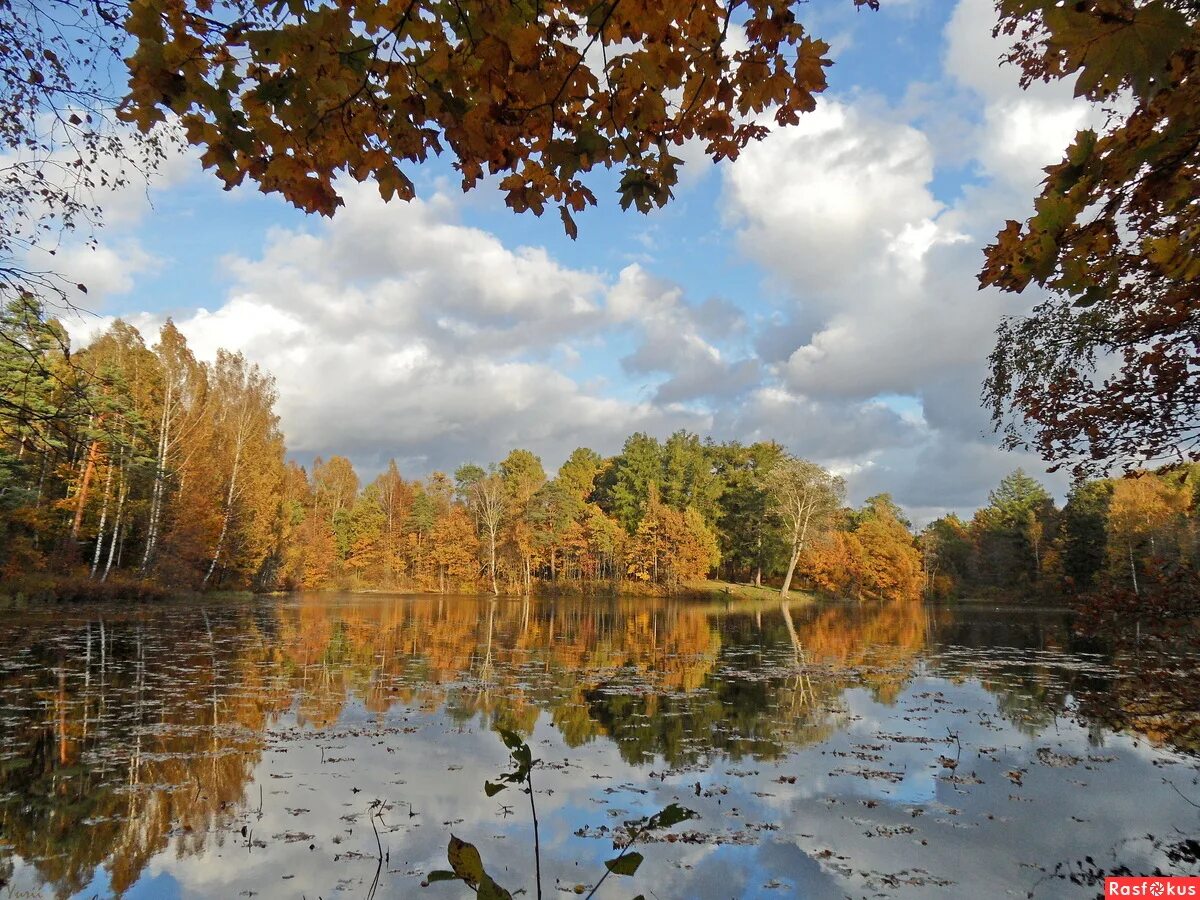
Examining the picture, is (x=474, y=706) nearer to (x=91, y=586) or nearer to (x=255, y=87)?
(x=255, y=87)

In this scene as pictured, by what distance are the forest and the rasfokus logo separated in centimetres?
2560

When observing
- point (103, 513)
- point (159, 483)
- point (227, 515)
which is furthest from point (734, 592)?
point (103, 513)

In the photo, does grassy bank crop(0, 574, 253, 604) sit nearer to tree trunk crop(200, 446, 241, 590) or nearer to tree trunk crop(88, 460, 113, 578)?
tree trunk crop(88, 460, 113, 578)

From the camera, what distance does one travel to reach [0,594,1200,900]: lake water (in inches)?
192

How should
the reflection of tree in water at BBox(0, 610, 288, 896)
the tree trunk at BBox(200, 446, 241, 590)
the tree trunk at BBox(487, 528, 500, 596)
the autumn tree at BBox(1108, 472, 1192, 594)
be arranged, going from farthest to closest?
1. the tree trunk at BBox(487, 528, 500, 596)
2. the autumn tree at BBox(1108, 472, 1192, 594)
3. the tree trunk at BBox(200, 446, 241, 590)
4. the reflection of tree in water at BBox(0, 610, 288, 896)

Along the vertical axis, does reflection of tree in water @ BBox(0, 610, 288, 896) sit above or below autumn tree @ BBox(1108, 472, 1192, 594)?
below

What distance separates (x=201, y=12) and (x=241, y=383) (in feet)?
136

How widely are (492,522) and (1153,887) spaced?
5347cm

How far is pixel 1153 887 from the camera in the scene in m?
4.55

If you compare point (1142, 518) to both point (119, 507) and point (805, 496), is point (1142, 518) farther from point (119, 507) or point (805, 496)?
point (119, 507)

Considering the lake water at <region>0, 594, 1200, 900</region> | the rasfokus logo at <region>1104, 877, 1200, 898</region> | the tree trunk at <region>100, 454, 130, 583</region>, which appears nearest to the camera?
the rasfokus logo at <region>1104, 877, 1200, 898</region>

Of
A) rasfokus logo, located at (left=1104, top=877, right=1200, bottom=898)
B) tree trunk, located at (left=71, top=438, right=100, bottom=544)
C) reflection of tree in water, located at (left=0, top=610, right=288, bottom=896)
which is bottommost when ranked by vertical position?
rasfokus logo, located at (left=1104, top=877, right=1200, bottom=898)

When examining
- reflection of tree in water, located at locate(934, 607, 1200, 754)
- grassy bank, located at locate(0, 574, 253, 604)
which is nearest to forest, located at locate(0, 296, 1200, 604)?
grassy bank, located at locate(0, 574, 253, 604)

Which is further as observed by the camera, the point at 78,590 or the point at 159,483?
the point at 159,483
